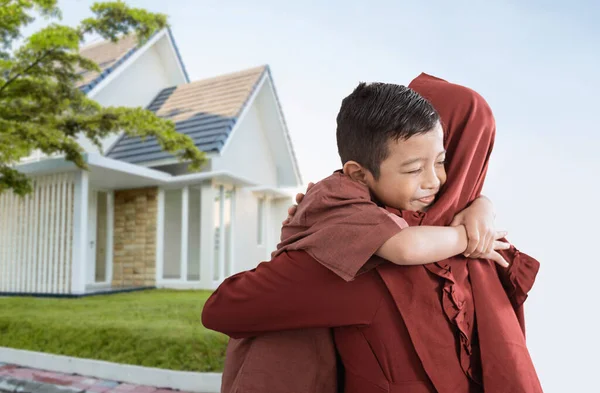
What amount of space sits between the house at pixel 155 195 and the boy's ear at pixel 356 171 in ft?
22.7

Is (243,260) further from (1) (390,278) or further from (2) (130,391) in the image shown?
(1) (390,278)

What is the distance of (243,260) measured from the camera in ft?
34.9

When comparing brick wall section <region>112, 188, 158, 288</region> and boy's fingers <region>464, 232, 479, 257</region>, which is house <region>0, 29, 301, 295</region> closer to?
brick wall section <region>112, 188, 158, 288</region>

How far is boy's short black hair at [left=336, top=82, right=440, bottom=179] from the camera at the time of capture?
3.16 ft

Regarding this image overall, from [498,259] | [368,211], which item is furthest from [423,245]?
[498,259]

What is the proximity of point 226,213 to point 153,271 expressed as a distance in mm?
1769

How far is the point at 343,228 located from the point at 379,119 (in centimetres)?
22

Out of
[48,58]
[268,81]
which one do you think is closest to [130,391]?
[48,58]

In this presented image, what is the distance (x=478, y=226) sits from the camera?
3.16 ft

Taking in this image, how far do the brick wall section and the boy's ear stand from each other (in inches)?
346

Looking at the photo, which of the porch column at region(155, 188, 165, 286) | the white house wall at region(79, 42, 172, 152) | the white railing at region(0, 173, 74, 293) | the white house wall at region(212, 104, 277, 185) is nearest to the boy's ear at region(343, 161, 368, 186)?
the white railing at region(0, 173, 74, 293)

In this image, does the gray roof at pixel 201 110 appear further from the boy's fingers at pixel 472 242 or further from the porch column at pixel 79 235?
the boy's fingers at pixel 472 242

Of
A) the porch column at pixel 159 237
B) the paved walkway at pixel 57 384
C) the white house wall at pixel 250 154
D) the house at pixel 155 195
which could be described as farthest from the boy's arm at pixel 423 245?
the white house wall at pixel 250 154

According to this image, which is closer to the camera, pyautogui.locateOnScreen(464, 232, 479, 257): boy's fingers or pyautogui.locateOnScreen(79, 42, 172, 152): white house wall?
pyautogui.locateOnScreen(464, 232, 479, 257): boy's fingers
